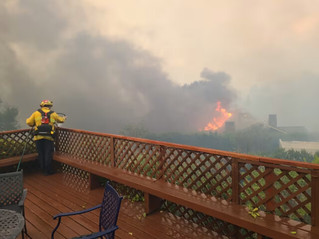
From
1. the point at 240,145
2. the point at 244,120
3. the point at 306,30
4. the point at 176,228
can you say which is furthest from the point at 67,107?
the point at 306,30

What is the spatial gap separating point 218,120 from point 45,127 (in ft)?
417

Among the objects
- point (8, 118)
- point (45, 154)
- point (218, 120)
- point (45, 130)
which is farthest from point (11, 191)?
point (218, 120)

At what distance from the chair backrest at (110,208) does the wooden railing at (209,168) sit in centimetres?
153

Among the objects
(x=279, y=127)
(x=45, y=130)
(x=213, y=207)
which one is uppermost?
(x=45, y=130)

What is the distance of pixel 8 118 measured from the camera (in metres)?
53.7

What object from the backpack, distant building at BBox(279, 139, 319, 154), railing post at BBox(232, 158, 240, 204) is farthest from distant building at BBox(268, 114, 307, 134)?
railing post at BBox(232, 158, 240, 204)

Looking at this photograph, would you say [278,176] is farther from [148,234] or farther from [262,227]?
[148,234]

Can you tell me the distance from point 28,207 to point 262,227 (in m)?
3.49

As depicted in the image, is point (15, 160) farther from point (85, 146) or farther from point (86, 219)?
point (86, 219)

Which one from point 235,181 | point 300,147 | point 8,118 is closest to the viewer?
point 235,181

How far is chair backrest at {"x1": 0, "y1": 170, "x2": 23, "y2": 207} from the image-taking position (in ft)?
9.20

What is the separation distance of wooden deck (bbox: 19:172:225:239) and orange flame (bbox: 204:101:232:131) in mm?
112379

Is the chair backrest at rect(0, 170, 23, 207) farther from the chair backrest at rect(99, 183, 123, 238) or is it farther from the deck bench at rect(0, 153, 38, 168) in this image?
the deck bench at rect(0, 153, 38, 168)

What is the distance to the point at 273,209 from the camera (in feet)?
9.13
